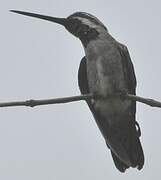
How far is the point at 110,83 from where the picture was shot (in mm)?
6668

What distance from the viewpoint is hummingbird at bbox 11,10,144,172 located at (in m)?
6.70

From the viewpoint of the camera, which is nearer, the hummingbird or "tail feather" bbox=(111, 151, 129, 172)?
the hummingbird

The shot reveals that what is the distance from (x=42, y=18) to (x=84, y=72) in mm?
1167

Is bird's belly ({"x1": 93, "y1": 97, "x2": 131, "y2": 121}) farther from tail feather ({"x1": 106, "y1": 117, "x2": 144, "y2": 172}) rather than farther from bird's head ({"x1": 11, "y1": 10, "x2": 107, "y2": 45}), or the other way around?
bird's head ({"x1": 11, "y1": 10, "x2": 107, "y2": 45})

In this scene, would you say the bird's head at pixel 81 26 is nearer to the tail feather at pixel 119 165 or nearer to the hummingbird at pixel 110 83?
the hummingbird at pixel 110 83

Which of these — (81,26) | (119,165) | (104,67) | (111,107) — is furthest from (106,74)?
(119,165)

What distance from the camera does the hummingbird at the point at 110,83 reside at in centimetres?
670

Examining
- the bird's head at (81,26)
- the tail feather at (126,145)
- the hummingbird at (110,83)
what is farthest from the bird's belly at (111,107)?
the bird's head at (81,26)

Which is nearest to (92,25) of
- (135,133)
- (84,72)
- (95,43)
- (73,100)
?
(95,43)

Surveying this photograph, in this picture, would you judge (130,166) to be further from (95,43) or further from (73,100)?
(73,100)

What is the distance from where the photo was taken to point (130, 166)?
6.69 metres

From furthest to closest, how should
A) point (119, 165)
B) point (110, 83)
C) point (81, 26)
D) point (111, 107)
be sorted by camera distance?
point (81, 26)
point (119, 165)
point (111, 107)
point (110, 83)

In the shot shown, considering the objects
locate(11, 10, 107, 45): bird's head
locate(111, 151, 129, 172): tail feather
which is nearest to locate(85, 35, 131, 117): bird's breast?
locate(11, 10, 107, 45): bird's head

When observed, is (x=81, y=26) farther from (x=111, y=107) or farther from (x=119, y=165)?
(x=119, y=165)
